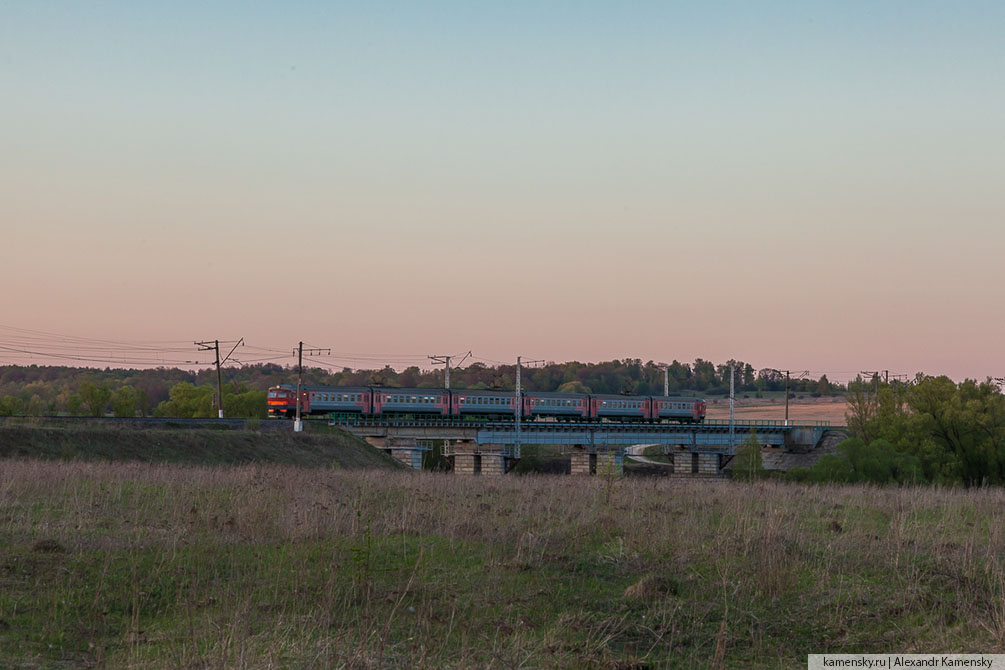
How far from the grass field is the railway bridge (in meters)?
48.0

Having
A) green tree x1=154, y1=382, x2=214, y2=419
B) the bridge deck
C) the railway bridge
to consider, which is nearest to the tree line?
the railway bridge

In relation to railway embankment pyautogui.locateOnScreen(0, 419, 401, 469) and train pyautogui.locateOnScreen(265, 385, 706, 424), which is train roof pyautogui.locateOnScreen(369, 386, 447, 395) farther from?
railway embankment pyautogui.locateOnScreen(0, 419, 401, 469)

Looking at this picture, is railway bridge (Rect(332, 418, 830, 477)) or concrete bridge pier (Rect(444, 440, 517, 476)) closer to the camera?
railway bridge (Rect(332, 418, 830, 477))

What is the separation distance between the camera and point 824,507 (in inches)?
755

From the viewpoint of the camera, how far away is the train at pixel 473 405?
249ft

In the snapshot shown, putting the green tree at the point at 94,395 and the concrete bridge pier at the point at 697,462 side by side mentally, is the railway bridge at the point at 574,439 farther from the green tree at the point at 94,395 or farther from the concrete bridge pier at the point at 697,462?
the green tree at the point at 94,395

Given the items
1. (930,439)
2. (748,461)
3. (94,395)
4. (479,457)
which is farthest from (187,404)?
(930,439)

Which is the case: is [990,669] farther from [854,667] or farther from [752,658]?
[752,658]

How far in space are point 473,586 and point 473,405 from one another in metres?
71.9

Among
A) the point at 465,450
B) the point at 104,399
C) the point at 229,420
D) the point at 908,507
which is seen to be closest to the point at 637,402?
the point at 465,450

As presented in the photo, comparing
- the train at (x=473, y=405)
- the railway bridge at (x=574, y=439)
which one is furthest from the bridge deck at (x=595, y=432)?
the train at (x=473, y=405)

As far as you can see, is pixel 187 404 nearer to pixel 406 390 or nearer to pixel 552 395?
pixel 406 390

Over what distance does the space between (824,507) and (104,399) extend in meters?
88.0

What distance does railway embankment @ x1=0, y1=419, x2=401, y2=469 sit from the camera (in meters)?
44.8
